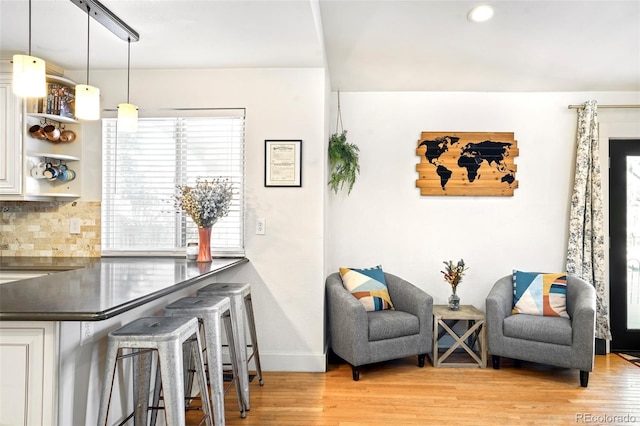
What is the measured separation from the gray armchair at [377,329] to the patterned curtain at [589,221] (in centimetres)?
153

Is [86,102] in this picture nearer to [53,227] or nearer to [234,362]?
[53,227]

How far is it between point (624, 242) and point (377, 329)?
2559 millimetres

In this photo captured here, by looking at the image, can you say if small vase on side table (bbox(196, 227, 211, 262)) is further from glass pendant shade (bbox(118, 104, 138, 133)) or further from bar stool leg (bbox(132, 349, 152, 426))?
bar stool leg (bbox(132, 349, 152, 426))

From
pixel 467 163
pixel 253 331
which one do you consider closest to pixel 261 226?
pixel 253 331

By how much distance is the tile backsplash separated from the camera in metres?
3.49

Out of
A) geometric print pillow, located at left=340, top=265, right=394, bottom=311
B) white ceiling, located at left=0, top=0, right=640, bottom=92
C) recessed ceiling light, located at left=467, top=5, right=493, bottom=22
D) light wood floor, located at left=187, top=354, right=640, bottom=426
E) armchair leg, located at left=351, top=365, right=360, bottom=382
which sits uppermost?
recessed ceiling light, located at left=467, top=5, right=493, bottom=22

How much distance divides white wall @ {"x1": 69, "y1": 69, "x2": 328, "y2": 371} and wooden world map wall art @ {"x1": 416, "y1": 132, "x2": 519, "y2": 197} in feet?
3.81

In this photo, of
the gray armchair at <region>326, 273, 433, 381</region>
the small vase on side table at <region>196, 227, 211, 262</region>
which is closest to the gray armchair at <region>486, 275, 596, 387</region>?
the gray armchair at <region>326, 273, 433, 381</region>

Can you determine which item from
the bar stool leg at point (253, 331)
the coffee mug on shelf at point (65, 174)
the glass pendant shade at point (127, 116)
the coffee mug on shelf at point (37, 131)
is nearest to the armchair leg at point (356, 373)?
the bar stool leg at point (253, 331)

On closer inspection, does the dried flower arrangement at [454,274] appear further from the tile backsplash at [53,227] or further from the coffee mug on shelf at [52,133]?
the coffee mug on shelf at [52,133]

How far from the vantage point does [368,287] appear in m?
3.71

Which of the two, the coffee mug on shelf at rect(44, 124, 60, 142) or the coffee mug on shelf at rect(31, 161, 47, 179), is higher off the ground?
the coffee mug on shelf at rect(44, 124, 60, 142)

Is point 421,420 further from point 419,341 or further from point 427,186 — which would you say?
point 427,186

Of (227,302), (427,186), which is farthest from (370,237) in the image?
(227,302)
